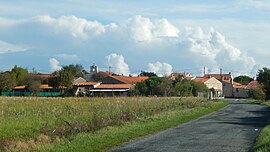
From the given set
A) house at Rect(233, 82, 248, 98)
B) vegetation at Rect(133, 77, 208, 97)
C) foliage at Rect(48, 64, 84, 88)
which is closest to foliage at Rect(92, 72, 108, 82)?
foliage at Rect(48, 64, 84, 88)

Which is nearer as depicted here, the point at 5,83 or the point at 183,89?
the point at 183,89

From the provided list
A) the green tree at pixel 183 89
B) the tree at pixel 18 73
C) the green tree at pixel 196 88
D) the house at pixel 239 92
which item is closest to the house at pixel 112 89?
the green tree at pixel 196 88

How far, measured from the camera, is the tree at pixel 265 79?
8812cm

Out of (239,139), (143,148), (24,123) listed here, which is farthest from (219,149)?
(24,123)

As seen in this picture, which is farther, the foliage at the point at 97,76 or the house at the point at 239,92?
the house at the point at 239,92

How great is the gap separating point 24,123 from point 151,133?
22.0ft

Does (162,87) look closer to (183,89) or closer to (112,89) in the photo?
(183,89)

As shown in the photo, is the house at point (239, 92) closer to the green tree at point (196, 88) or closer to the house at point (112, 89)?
the green tree at point (196, 88)

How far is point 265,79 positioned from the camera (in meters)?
94.7

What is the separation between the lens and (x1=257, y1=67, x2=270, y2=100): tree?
289 ft

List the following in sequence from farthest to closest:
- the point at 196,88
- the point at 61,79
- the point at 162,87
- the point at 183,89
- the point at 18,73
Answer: the point at 18,73 → the point at 61,79 → the point at 196,88 → the point at 183,89 → the point at 162,87

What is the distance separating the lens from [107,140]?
19.4 meters

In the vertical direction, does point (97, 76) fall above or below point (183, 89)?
above

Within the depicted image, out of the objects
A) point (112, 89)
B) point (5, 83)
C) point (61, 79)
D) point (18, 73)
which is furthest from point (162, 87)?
point (18, 73)
